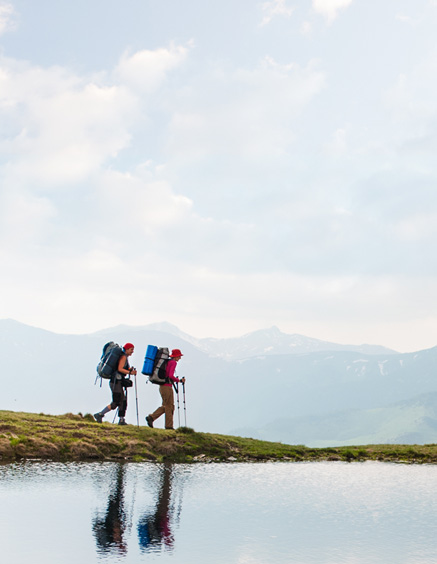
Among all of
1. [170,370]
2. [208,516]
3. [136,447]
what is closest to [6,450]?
[136,447]

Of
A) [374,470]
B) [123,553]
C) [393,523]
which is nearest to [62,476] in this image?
[123,553]

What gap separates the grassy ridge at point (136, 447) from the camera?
16.2 metres

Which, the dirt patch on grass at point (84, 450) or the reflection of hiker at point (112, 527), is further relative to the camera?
the dirt patch on grass at point (84, 450)

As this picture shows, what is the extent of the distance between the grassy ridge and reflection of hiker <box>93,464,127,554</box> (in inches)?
203

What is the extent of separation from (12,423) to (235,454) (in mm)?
7288

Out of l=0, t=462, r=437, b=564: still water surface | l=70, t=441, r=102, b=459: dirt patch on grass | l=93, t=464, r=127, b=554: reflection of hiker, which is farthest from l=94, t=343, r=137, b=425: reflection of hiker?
l=93, t=464, r=127, b=554: reflection of hiker

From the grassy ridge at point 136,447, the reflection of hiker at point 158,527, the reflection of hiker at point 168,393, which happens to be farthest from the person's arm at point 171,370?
the reflection of hiker at point 158,527

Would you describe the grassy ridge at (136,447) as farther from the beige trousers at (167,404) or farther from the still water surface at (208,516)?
the beige trousers at (167,404)

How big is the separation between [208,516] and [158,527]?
127cm

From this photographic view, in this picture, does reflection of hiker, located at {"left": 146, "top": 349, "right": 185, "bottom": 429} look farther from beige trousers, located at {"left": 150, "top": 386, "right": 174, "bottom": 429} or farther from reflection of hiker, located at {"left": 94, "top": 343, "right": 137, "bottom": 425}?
reflection of hiker, located at {"left": 94, "top": 343, "right": 137, "bottom": 425}

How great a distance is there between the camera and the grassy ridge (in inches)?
636

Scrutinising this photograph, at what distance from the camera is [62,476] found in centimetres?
1323

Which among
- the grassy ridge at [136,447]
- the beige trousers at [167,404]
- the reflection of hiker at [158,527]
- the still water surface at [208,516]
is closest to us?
the still water surface at [208,516]

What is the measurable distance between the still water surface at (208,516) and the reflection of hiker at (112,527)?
0.06ft
